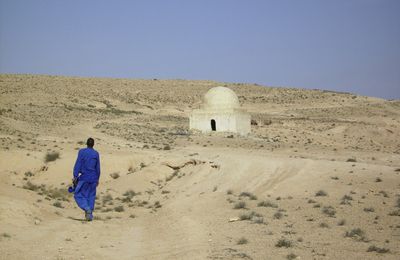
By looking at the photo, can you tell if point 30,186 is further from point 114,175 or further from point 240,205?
point 240,205

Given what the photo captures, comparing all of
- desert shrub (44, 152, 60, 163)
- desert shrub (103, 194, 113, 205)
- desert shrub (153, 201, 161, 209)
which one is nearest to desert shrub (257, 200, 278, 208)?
desert shrub (153, 201, 161, 209)

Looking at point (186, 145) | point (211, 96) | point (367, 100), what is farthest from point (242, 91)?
point (186, 145)

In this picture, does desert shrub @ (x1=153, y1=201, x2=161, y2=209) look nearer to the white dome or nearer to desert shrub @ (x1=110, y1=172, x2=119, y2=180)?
desert shrub @ (x1=110, y1=172, x2=119, y2=180)

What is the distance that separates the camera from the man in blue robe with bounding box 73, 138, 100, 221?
1030cm

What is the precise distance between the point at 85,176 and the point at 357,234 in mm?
5641

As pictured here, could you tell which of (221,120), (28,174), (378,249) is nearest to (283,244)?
(378,249)

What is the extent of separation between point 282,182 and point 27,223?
8.21 metres

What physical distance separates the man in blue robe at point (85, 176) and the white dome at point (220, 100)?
23216mm

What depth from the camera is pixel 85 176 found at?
10.3 m

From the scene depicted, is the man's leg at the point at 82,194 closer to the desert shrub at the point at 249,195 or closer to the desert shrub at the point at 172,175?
the desert shrub at the point at 249,195

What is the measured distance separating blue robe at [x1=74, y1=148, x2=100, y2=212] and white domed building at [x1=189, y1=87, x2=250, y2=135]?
22720mm

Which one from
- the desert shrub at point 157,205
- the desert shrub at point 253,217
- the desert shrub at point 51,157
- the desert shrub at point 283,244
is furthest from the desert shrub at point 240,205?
the desert shrub at point 51,157

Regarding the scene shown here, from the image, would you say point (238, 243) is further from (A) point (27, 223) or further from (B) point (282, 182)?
(B) point (282, 182)

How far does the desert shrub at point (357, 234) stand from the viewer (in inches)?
328
